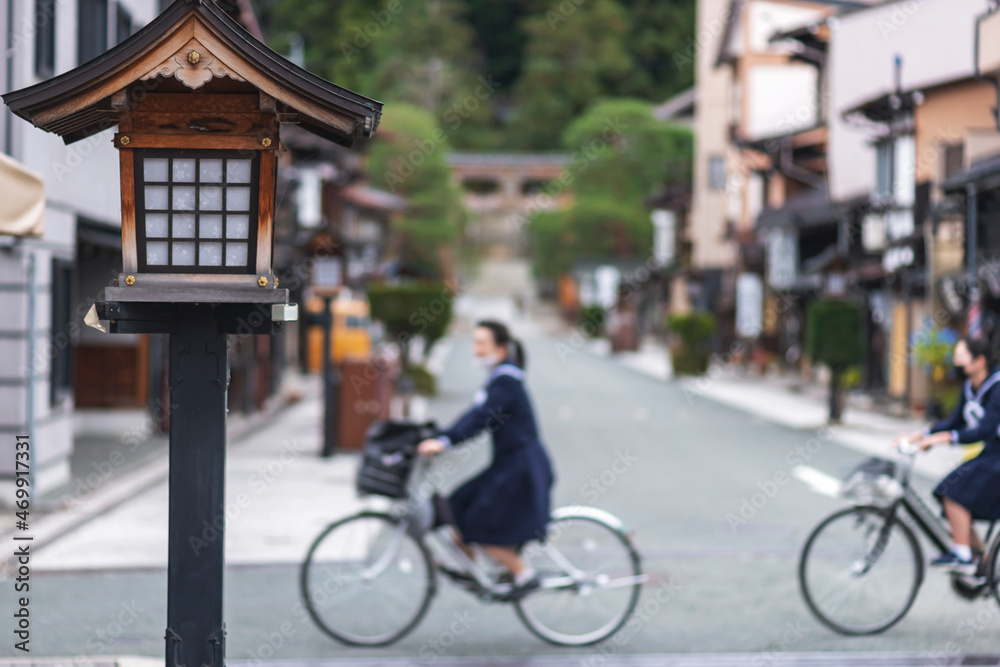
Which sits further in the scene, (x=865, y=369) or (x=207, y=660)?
(x=865, y=369)

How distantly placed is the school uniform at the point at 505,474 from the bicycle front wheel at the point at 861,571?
5.45 ft

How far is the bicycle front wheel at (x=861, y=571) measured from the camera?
277 inches

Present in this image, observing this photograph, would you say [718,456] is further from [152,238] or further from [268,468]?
[152,238]

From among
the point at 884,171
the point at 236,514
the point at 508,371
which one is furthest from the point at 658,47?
the point at 508,371

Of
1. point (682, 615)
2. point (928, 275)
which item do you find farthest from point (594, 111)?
point (682, 615)

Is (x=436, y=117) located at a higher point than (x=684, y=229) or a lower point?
higher

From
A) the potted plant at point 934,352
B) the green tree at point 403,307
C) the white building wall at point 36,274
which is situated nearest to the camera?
the white building wall at point 36,274

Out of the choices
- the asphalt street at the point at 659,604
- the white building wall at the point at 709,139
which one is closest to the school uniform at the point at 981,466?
the asphalt street at the point at 659,604

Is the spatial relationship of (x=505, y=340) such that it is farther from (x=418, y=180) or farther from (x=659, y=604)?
(x=418, y=180)

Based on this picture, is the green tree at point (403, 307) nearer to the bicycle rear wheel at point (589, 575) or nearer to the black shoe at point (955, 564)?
the bicycle rear wheel at point (589, 575)

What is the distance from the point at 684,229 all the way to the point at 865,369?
32.6 m

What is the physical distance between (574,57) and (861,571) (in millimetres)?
70665

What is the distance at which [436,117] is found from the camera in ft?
243

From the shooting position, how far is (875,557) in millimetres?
7078
